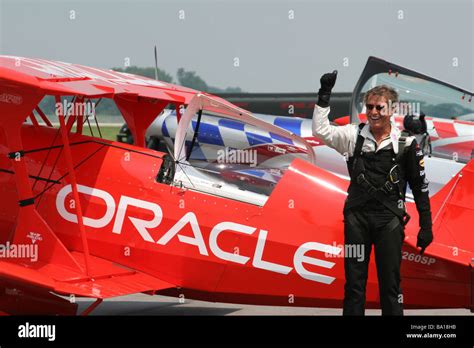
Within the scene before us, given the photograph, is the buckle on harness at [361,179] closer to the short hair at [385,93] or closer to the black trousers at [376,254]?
the black trousers at [376,254]

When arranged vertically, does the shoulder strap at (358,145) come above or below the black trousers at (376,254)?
above

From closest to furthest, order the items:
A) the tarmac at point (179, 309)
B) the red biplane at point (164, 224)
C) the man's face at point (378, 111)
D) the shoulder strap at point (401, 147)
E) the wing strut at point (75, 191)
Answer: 1. the man's face at point (378, 111)
2. the shoulder strap at point (401, 147)
3. the red biplane at point (164, 224)
4. the wing strut at point (75, 191)
5. the tarmac at point (179, 309)

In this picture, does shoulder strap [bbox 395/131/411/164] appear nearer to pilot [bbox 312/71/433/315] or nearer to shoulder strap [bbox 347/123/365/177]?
pilot [bbox 312/71/433/315]

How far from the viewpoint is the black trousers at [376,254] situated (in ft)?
18.7

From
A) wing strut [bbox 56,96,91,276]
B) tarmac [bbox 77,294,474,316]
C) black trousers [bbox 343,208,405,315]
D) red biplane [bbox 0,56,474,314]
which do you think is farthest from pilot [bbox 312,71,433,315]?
wing strut [bbox 56,96,91,276]

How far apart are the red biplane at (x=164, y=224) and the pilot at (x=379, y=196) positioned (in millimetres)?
655

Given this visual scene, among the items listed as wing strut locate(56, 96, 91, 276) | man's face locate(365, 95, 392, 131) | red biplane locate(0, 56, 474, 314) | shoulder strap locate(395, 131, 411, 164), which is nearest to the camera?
man's face locate(365, 95, 392, 131)

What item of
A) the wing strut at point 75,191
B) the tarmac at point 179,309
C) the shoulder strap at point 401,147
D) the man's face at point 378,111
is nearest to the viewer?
the man's face at point 378,111

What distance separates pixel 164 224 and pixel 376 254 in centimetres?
220

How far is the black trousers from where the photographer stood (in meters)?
5.69

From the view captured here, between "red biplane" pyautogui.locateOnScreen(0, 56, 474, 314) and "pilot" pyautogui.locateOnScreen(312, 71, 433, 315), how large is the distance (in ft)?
2.15

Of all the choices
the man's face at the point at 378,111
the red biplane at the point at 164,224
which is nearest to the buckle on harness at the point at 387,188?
the man's face at the point at 378,111

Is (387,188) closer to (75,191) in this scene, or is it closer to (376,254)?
(376,254)

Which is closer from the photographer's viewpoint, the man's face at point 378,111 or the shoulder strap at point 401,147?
the man's face at point 378,111
